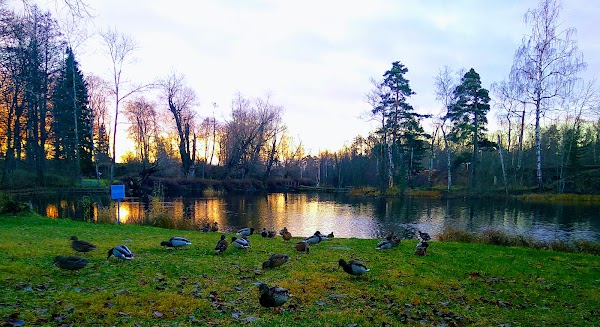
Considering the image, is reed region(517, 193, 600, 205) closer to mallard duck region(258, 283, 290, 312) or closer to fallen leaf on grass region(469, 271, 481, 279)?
fallen leaf on grass region(469, 271, 481, 279)

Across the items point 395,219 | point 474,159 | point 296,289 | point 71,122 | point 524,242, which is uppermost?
point 71,122

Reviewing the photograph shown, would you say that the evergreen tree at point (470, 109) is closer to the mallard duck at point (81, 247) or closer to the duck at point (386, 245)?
the duck at point (386, 245)

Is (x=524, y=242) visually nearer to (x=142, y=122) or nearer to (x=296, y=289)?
(x=296, y=289)

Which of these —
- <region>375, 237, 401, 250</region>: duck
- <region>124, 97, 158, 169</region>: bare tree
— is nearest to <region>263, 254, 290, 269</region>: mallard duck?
<region>375, 237, 401, 250</region>: duck

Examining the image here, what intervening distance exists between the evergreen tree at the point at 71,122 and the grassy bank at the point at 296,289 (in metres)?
36.2

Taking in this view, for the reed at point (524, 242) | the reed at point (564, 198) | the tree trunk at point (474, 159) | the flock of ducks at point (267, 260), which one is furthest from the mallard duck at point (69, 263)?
the tree trunk at point (474, 159)

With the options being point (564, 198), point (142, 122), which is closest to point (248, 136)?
point (142, 122)

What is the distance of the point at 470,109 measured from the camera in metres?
44.0

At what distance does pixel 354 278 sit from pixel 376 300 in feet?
4.52

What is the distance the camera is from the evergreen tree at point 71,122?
4028 centimetres

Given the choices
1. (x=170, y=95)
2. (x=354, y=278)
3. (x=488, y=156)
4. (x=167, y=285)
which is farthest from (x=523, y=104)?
(x=170, y=95)

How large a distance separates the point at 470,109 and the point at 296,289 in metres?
43.7

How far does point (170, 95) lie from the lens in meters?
54.1

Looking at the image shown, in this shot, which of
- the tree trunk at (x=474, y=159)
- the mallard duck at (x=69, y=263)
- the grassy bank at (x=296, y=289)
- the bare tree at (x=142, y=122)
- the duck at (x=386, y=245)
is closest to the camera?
the grassy bank at (x=296, y=289)
